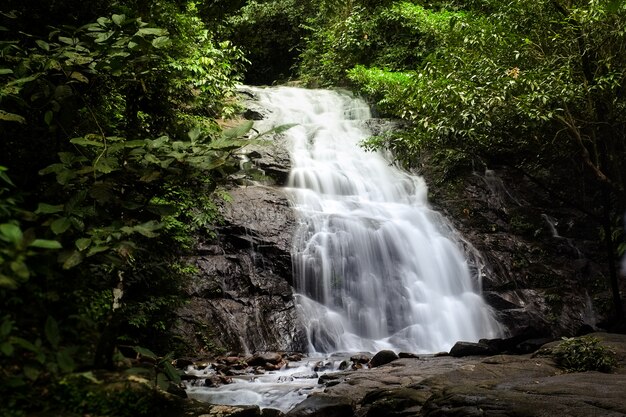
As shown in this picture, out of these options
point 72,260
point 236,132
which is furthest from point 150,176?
point 72,260

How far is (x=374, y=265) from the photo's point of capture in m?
10.5

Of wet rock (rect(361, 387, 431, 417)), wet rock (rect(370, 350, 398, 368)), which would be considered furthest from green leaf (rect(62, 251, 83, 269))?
wet rock (rect(370, 350, 398, 368))

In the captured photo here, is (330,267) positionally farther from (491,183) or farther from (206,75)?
(491,183)

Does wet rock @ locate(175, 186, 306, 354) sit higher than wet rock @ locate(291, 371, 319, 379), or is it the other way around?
wet rock @ locate(175, 186, 306, 354)

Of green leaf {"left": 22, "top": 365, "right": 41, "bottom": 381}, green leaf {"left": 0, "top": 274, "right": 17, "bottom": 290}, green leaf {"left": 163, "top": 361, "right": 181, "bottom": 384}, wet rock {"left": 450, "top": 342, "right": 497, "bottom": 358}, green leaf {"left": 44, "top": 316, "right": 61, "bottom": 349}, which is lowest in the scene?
wet rock {"left": 450, "top": 342, "right": 497, "bottom": 358}

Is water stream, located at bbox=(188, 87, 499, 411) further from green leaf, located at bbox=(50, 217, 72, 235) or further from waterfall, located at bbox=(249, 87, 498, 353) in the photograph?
green leaf, located at bbox=(50, 217, 72, 235)

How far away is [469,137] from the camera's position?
30.8 feet

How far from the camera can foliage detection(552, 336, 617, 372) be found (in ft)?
19.5

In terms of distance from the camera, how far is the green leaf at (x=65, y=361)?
171 centimetres

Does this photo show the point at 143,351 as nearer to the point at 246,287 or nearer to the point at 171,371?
the point at 171,371

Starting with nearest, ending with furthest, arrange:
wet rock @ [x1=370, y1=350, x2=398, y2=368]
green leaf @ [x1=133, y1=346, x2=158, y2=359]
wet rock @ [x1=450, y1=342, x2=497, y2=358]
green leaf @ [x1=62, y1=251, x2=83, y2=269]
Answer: green leaf @ [x1=62, y1=251, x2=83, y2=269]
green leaf @ [x1=133, y1=346, x2=158, y2=359]
wet rock @ [x1=370, y1=350, x2=398, y2=368]
wet rock @ [x1=450, y1=342, x2=497, y2=358]

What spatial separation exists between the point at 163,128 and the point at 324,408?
3284mm

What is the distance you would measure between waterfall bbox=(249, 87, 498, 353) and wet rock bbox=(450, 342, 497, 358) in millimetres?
1242

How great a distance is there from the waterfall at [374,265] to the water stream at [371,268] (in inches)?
0.8
